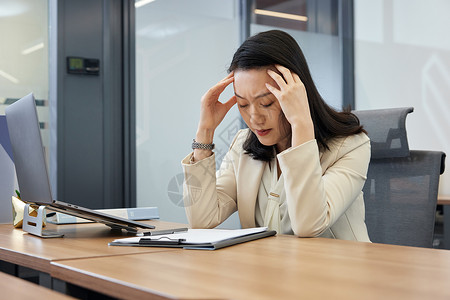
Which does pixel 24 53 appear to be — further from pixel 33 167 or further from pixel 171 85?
pixel 33 167

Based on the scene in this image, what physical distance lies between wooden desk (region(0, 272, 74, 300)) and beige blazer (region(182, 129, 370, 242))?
0.67 metres

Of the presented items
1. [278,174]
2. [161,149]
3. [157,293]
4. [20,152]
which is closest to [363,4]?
[161,149]

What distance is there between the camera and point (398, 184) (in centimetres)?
165

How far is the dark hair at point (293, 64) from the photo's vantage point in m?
1.46

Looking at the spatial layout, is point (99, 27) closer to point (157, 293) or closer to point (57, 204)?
point (57, 204)

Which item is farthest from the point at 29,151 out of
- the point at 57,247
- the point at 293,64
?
the point at 293,64

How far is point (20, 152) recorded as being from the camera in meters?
1.40

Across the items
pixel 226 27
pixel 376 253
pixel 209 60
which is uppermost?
pixel 226 27

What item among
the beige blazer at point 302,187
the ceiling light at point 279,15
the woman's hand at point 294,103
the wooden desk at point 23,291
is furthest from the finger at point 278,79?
the ceiling light at point 279,15

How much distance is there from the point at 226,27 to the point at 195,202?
2.20m

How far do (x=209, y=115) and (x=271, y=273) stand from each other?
896mm

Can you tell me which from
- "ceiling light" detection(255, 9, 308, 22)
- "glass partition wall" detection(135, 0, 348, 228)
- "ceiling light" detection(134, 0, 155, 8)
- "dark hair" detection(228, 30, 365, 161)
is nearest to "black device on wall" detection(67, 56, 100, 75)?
"glass partition wall" detection(135, 0, 348, 228)

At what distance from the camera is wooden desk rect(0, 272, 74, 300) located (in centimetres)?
71

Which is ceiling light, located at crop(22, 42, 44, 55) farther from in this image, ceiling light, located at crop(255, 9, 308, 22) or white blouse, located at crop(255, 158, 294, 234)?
white blouse, located at crop(255, 158, 294, 234)
